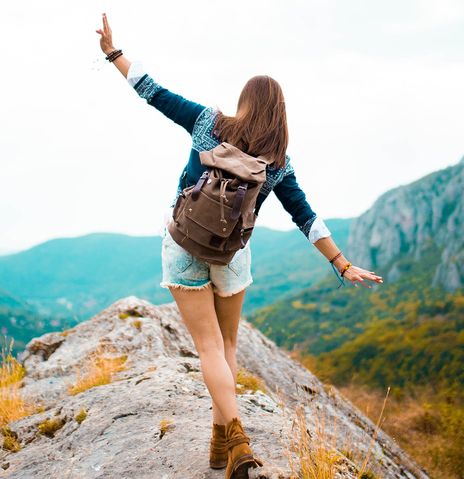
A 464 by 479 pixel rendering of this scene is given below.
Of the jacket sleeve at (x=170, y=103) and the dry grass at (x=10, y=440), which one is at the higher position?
the jacket sleeve at (x=170, y=103)

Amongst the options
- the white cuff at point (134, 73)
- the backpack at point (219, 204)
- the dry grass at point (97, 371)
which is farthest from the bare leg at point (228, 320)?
the dry grass at point (97, 371)

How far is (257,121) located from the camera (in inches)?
127

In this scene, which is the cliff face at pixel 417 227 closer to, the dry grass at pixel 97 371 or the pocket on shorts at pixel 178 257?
the dry grass at pixel 97 371

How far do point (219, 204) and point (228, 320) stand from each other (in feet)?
3.22

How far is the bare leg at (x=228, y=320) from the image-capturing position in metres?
3.49

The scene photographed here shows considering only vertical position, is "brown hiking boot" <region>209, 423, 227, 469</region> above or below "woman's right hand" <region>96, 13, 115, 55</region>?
below

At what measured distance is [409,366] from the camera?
214 ft

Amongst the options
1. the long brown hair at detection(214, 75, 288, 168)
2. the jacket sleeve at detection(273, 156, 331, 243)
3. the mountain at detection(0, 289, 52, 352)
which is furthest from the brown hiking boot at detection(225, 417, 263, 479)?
the mountain at detection(0, 289, 52, 352)

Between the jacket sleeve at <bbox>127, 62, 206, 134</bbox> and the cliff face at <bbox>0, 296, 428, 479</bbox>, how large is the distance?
213 centimetres

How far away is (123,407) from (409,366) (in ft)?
218

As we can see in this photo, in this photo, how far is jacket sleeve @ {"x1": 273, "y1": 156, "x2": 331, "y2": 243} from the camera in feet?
12.0

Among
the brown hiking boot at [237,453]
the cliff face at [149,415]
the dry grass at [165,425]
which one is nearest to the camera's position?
the brown hiking boot at [237,453]

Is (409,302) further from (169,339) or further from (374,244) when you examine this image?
(169,339)

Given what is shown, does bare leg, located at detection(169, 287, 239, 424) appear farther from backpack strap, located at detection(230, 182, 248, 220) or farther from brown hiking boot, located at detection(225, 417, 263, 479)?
backpack strap, located at detection(230, 182, 248, 220)
